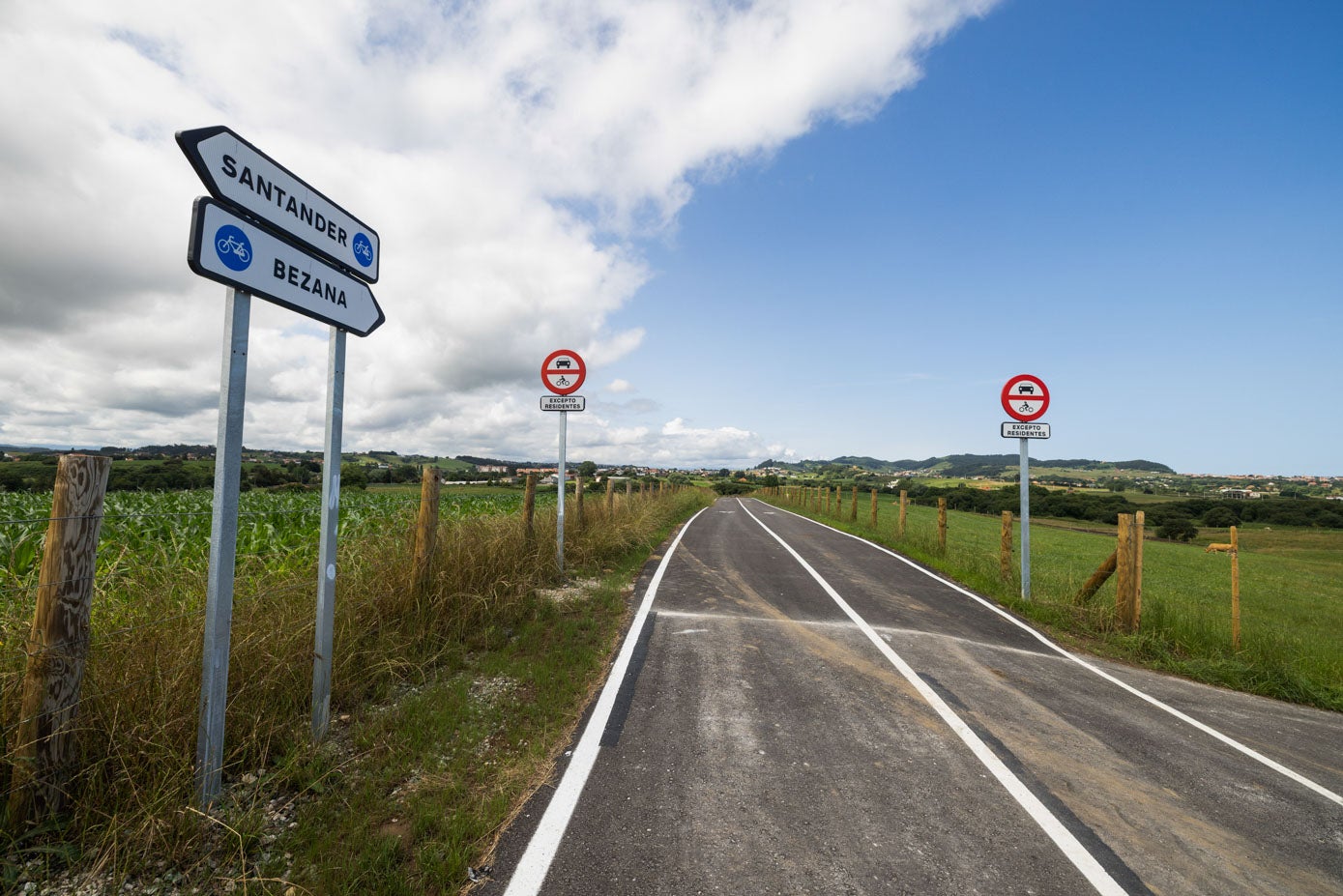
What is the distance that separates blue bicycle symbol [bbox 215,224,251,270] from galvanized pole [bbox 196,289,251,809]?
0.48 feet

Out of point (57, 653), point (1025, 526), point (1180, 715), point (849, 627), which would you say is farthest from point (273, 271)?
point (1025, 526)

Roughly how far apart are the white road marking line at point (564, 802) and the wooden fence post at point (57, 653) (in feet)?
7.23

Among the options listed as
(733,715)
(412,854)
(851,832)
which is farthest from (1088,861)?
(412,854)

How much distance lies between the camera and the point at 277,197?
2.98m

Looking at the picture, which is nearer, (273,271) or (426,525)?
(273,271)

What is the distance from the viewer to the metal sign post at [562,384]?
7.98 metres

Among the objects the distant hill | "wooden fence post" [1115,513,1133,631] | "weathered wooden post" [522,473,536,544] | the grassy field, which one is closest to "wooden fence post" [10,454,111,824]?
"weathered wooden post" [522,473,536,544]

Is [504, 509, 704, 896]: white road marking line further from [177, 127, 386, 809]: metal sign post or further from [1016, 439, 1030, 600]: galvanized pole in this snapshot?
[1016, 439, 1030, 600]: galvanized pole

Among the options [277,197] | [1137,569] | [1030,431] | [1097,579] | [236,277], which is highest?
[277,197]

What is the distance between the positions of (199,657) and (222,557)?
0.98 metres

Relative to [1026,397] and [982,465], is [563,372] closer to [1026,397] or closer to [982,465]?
[1026,397]

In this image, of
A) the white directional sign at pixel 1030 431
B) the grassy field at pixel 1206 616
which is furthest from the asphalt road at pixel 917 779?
the white directional sign at pixel 1030 431

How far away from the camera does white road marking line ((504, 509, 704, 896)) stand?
2322mm

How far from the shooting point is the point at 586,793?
2.95 metres
